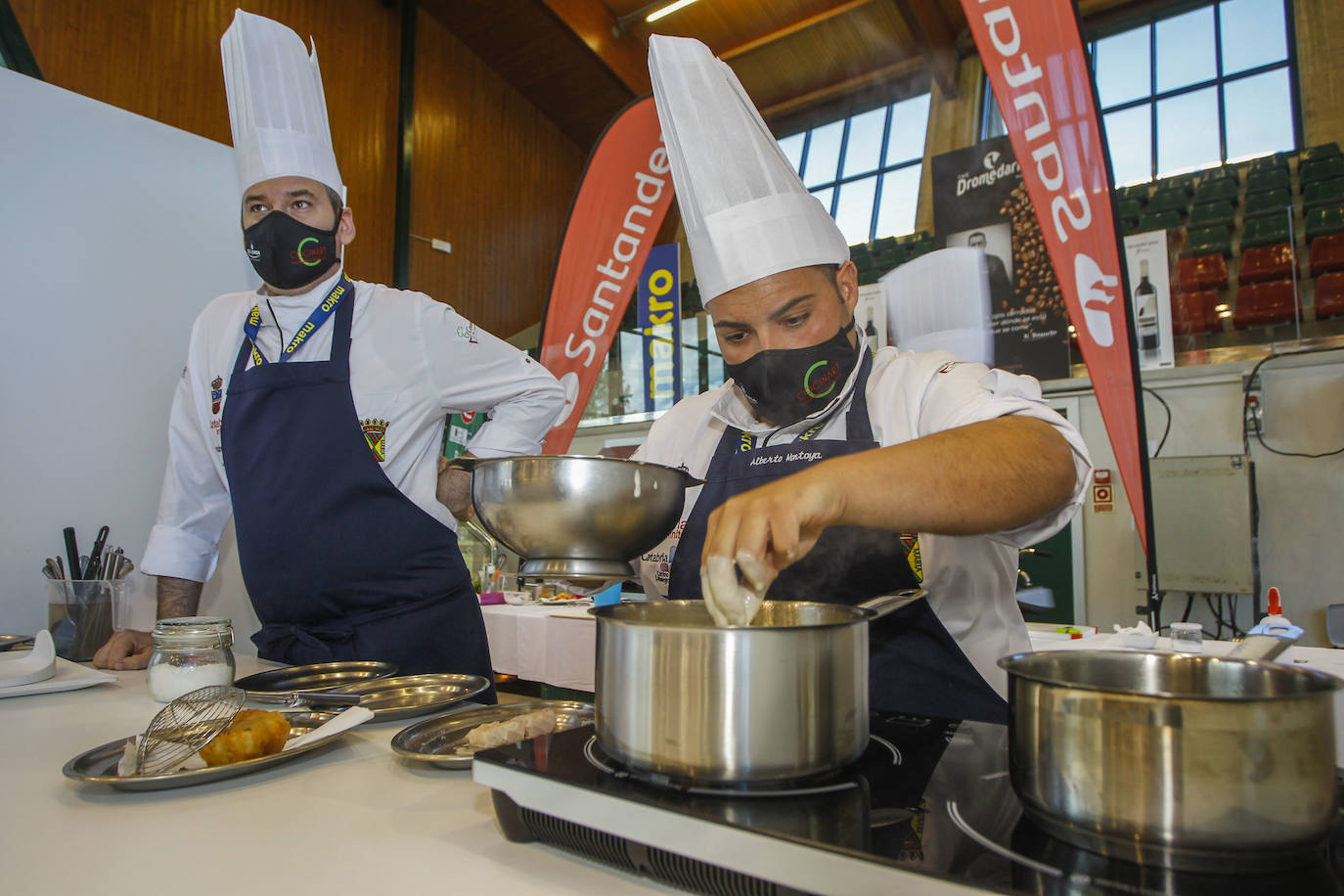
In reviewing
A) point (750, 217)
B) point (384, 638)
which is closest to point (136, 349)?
point (384, 638)

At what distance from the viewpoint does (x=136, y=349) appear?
7.45 ft

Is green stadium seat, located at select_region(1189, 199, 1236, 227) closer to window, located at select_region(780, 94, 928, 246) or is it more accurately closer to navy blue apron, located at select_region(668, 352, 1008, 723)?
window, located at select_region(780, 94, 928, 246)

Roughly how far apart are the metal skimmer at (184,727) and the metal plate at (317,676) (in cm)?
24

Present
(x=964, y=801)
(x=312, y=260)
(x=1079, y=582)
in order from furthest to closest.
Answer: (x=1079, y=582)
(x=312, y=260)
(x=964, y=801)

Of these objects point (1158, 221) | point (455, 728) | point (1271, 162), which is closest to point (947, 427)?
point (455, 728)

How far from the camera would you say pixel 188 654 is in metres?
1.06

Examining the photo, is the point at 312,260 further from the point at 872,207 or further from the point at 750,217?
the point at 872,207

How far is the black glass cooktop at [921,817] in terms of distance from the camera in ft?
1.41

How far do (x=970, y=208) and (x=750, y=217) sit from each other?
17.0 ft

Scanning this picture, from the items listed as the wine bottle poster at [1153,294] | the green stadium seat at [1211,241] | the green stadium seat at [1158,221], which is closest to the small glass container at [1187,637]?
the wine bottle poster at [1153,294]

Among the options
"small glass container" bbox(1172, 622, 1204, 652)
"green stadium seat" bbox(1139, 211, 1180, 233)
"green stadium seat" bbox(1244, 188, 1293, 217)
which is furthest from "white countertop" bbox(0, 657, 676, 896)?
"green stadium seat" bbox(1139, 211, 1180, 233)

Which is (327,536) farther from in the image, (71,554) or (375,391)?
(71,554)

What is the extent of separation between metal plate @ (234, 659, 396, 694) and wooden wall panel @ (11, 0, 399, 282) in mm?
5045

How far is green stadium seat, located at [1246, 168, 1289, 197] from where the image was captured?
7.00 metres
